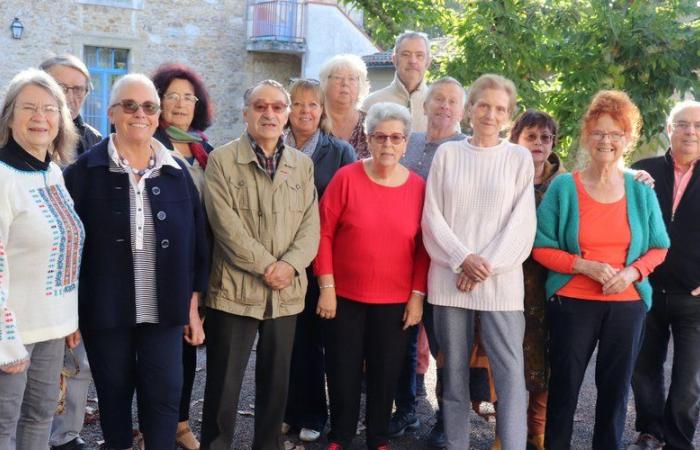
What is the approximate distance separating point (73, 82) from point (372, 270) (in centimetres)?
219

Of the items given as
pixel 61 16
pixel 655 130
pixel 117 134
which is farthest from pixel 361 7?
pixel 61 16

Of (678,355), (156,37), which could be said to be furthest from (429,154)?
(156,37)

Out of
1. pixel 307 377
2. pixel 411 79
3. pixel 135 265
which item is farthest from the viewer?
pixel 411 79

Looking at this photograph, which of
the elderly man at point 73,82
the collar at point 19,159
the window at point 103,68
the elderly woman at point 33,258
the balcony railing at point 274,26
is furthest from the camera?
the balcony railing at point 274,26

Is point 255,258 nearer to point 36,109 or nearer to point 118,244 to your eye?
point 118,244

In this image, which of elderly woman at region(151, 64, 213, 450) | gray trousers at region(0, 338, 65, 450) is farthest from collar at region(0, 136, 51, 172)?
elderly woman at region(151, 64, 213, 450)

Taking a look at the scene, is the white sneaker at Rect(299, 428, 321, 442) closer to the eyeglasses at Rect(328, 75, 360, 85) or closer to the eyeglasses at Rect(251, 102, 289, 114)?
the eyeglasses at Rect(251, 102, 289, 114)

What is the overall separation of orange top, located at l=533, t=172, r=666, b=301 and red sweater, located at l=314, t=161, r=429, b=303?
2.70 feet

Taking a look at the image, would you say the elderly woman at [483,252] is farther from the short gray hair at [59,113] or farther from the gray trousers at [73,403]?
the gray trousers at [73,403]

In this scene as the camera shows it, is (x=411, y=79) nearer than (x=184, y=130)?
No

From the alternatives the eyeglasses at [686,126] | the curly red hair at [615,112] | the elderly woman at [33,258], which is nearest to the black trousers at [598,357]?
the curly red hair at [615,112]

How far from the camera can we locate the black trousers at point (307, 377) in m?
4.70

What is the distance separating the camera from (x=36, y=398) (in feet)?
11.0

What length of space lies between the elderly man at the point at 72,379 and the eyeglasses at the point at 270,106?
3.64 ft
